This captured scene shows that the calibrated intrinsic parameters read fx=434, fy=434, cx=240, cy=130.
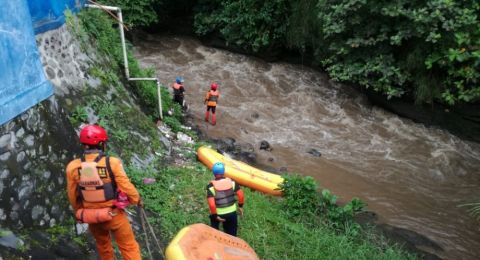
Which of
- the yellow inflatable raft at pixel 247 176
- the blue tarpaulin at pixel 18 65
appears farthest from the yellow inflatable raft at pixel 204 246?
the yellow inflatable raft at pixel 247 176

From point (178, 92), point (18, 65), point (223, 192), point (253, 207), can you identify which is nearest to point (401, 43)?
point (178, 92)

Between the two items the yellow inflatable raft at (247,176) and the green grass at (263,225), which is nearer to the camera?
the green grass at (263,225)

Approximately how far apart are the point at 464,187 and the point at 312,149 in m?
3.39

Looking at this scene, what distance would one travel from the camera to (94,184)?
148 inches

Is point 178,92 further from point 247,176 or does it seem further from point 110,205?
point 110,205

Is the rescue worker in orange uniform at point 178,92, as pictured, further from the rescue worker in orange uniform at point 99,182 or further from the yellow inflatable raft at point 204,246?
the rescue worker in orange uniform at point 99,182

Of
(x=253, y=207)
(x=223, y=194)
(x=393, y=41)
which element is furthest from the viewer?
(x=393, y=41)

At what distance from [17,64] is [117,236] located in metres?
2.10

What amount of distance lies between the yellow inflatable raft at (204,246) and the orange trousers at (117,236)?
368 mm

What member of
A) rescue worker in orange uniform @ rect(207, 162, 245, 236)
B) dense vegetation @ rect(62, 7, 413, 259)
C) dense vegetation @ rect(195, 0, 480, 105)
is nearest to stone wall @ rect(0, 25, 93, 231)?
dense vegetation @ rect(62, 7, 413, 259)

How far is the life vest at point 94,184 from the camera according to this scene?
146 inches

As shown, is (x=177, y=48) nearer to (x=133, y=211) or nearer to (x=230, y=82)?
(x=230, y=82)

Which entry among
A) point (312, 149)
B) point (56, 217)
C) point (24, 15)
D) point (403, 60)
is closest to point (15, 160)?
point (56, 217)

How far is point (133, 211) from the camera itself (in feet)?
18.4
